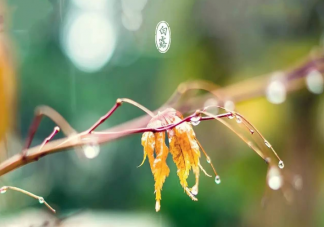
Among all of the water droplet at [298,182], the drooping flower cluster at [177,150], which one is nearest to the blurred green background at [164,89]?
the water droplet at [298,182]

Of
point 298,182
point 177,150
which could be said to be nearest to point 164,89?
point 298,182

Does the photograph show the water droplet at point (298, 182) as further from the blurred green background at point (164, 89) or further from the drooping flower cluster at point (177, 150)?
the drooping flower cluster at point (177, 150)

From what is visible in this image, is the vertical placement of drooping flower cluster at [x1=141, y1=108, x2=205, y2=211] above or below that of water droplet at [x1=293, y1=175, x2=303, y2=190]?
above

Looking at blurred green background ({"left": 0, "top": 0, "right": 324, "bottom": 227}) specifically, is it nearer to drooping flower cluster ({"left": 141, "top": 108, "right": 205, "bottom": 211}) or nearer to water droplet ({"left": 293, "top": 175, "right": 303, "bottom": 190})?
water droplet ({"left": 293, "top": 175, "right": 303, "bottom": 190})

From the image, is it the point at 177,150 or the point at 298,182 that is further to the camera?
the point at 298,182

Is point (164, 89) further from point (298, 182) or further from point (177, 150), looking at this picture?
point (177, 150)

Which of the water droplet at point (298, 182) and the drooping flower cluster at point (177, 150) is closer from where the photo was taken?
the drooping flower cluster at point (177, 150)

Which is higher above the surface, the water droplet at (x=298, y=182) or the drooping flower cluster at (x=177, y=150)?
the drooping flower cluster at (x=177, y=150)

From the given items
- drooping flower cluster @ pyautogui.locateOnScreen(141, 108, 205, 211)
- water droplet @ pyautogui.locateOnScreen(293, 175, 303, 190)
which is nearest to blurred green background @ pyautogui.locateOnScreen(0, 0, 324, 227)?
water droplet @ pyautogui.locateOnScreen(293, 175, 303, 190)
